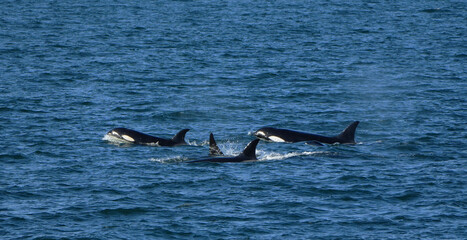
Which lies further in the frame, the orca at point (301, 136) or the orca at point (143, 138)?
the orca at point (301, 136)

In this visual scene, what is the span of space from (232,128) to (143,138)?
463cm

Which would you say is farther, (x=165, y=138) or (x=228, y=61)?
(x=228, y=61)

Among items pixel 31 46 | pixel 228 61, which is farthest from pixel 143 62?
pixel 31 46

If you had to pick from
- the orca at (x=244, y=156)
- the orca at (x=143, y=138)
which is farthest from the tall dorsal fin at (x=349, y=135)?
the orca at (x=143, y=138)

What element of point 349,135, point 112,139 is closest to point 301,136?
point 349,135

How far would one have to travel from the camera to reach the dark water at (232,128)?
2400 cm

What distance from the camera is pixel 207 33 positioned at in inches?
3024

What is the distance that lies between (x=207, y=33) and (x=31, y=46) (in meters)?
18.2

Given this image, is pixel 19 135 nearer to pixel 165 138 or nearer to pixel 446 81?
pixel 165 138

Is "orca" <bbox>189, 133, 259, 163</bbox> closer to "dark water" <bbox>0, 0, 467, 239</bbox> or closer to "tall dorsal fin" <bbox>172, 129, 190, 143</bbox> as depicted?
"dark water" <bbox>0, 0, 467, 239</bbox>

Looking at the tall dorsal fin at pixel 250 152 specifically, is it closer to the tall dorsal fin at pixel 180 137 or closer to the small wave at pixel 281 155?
the small wave at pixel 281 155

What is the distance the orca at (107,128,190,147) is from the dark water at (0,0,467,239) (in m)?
0.57

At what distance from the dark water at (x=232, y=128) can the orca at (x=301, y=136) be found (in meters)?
0.56

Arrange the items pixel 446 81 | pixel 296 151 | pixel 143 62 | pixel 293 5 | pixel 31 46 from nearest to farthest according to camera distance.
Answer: pixel 296 151 < pixel 446 81 < pixel 143 62 < pixel 31 46 < pixel 293 5
